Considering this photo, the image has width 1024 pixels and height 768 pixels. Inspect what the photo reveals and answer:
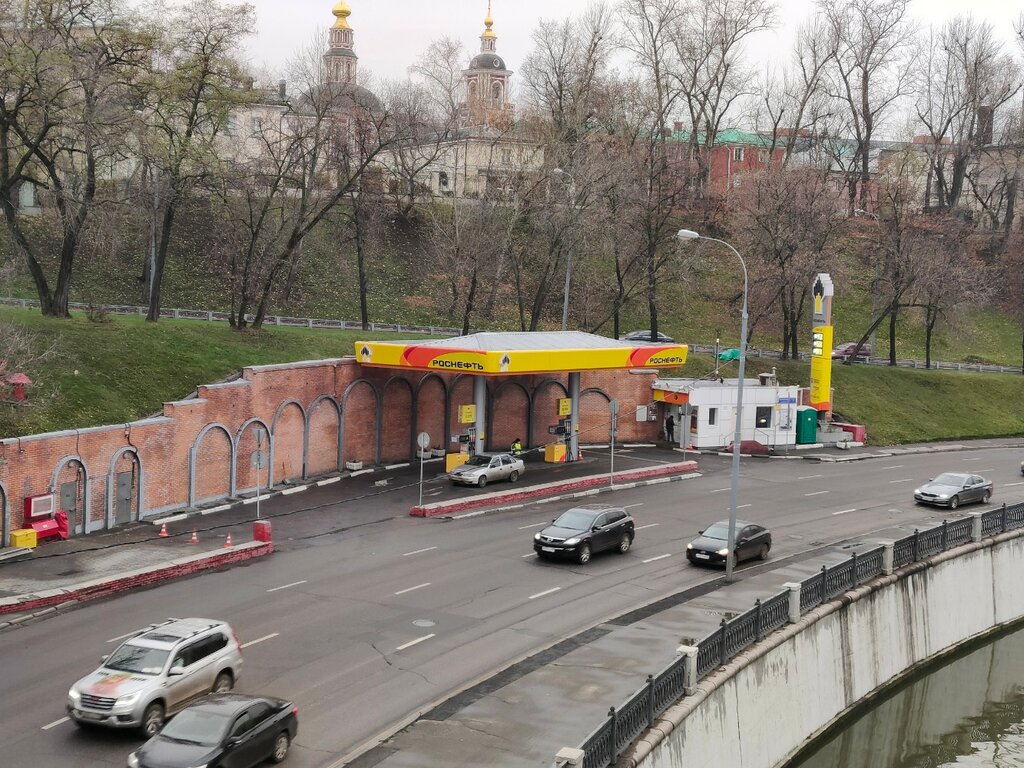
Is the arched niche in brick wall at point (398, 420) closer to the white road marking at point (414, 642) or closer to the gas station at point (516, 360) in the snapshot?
the gas station at point (516, 360)

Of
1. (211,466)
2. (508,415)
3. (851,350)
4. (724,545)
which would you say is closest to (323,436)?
(211,466)

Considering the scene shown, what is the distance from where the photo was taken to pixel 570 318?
225ft

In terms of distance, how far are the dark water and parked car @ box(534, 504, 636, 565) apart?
26.5ft

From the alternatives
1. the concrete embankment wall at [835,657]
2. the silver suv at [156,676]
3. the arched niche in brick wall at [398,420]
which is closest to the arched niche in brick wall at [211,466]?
the arched niche in brick wall at [398,420]

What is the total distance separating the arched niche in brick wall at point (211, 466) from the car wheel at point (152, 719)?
1780 centimetres

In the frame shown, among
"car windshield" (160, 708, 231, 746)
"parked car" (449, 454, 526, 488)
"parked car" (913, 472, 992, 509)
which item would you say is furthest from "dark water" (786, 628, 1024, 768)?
"parked car" (449, 454, 526, 488)

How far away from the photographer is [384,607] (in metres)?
24.9

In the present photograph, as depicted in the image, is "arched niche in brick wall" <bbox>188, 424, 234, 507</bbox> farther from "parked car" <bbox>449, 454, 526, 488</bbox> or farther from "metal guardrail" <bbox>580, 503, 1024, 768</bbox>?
"metal guardrail" <bbox>580, 503, 1024, 768</bbox>

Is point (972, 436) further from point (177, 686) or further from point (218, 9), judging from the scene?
point (177, 686)

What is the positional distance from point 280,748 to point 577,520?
15.0 m

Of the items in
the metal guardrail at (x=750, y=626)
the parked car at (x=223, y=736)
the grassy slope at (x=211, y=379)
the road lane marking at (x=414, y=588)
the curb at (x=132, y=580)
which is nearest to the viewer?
the parked car at (x=223, y=736)

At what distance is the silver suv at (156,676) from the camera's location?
55.9ft

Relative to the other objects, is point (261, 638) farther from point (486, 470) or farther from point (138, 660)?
point (486, 470)

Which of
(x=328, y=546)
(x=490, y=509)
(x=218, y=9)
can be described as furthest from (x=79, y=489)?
(x=218, y=9)
